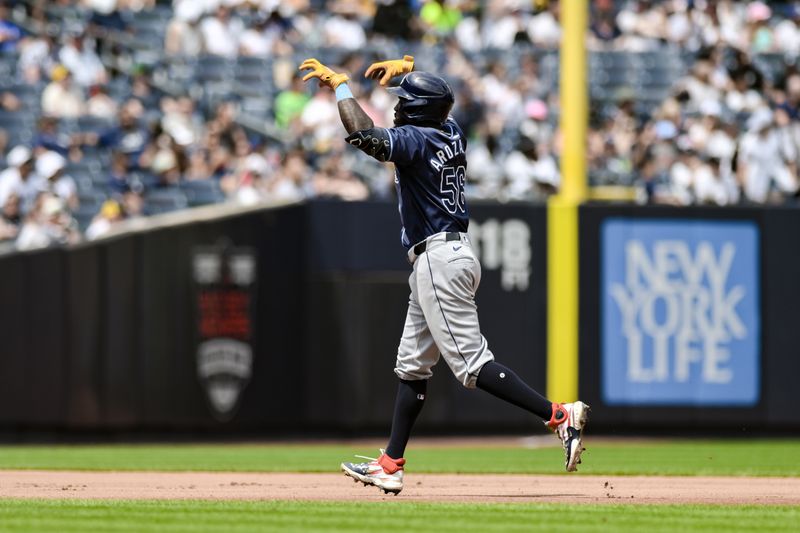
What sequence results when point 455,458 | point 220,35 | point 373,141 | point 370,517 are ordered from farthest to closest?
1. point 220,35
2. point 455,458
3. point 373,141
4. point 370,517

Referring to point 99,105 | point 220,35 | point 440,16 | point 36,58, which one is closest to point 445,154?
point 99,105

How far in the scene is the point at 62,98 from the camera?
14.7 m

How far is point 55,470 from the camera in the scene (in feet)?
29.5

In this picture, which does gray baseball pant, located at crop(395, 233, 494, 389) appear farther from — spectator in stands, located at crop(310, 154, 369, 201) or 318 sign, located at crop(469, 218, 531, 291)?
spectator in stands, located at crop(310, 154, 369, 201)

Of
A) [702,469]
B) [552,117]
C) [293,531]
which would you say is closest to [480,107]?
[552,117]

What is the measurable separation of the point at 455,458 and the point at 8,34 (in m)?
7.22

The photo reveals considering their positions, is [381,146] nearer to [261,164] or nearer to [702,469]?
[702,469]

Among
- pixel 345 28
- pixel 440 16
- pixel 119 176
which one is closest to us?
pixel 119 176

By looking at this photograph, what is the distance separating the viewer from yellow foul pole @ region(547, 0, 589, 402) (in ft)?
42.6

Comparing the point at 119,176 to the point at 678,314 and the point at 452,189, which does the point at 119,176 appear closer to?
the point at 678,314

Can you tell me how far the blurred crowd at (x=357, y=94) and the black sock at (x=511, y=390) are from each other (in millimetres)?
6363

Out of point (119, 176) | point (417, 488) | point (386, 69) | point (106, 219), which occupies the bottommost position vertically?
point (417, 488)

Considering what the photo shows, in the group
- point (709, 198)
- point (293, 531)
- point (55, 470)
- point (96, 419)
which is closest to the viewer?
point (293, 531)

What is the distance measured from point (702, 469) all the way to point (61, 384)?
5.27 meters
